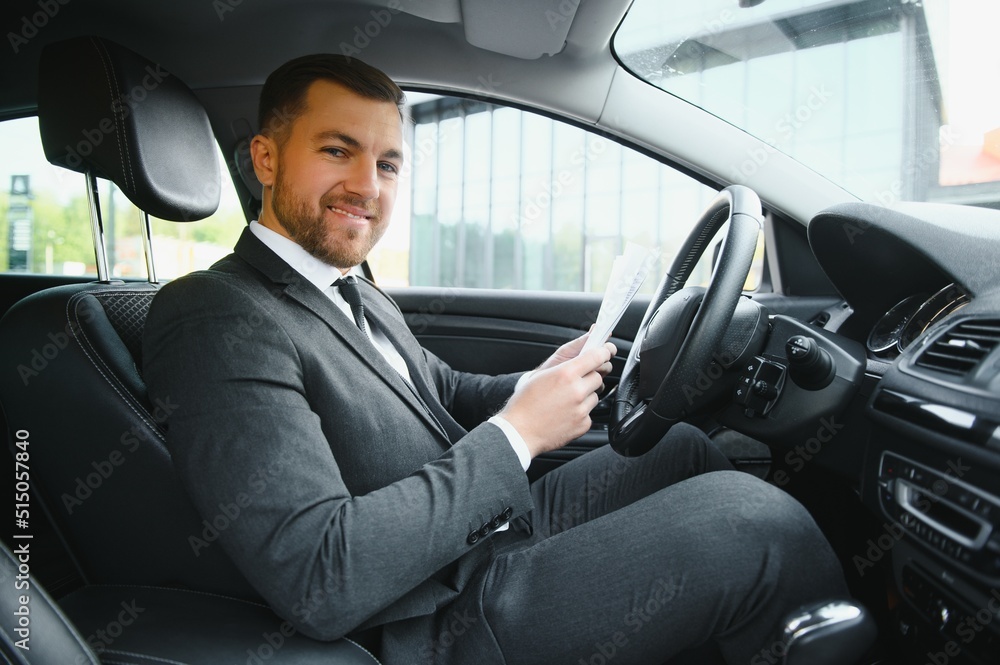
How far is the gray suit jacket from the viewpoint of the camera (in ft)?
2.63

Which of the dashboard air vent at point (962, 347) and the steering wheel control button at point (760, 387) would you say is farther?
the steering wheel control button at point (760, 387)

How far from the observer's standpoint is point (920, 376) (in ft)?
3.10

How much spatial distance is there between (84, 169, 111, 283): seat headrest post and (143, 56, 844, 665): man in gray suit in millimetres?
393

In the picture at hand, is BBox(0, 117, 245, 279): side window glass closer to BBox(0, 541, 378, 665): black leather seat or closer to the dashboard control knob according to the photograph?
BBox(0, 541, 378, 665): black leather seat

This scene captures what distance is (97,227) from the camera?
1409 mm

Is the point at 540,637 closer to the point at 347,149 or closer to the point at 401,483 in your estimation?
the point at 401,483

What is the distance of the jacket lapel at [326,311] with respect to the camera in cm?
110

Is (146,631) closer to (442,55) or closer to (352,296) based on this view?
(352,296)

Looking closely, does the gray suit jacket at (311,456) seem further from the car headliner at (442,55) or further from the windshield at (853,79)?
the windshield at (853,79)

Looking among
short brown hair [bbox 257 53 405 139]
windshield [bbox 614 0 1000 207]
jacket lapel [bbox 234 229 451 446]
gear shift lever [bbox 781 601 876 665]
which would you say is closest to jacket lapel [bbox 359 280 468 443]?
jacket lapel [bbox 234 229 451 446]

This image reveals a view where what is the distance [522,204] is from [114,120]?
1.94m

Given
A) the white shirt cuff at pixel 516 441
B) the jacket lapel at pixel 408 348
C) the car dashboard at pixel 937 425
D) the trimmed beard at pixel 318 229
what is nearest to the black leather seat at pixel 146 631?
the white shirt cuff at pixel 516 441

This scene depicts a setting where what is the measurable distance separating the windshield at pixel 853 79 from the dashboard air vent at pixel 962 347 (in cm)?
66

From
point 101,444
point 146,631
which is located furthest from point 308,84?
point 146,631
